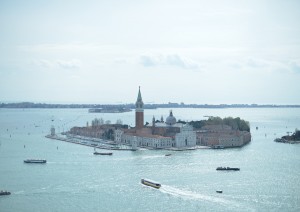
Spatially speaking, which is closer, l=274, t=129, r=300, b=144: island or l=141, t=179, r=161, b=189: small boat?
l=141, t=179, r=161, b=189: small boat

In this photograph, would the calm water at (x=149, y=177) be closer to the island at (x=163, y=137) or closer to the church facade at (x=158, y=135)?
the church facade at (x=158, y=135)

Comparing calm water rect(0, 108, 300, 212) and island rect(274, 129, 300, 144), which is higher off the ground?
island rect(274, 129, 300, 144)

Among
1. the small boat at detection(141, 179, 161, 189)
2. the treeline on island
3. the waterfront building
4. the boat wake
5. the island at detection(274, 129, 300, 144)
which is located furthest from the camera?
the treeline on island

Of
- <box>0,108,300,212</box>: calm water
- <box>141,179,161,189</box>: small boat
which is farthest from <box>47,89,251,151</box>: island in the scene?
<box>141,179,161,189</box>: small boat

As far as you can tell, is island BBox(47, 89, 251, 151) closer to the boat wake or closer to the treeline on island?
the treeline on island

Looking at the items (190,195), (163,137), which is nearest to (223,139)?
(163,137)

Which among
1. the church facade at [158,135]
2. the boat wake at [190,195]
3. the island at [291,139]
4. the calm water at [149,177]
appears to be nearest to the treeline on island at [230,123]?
the island at [291,139]

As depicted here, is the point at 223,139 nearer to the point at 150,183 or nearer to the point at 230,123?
the point at 230,123
